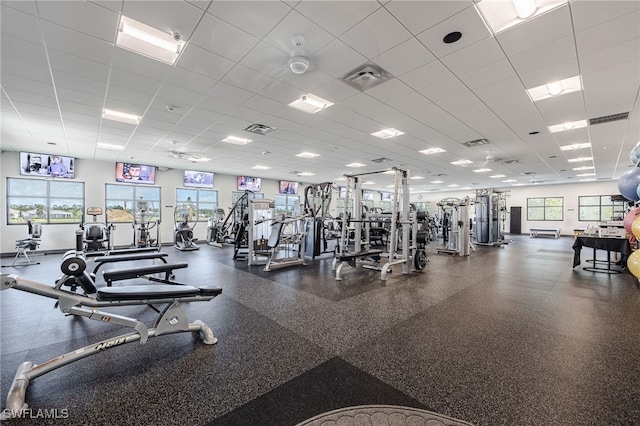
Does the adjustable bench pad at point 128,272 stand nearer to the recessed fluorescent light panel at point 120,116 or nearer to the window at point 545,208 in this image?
the recessed fluorescent light panel at point 120,116

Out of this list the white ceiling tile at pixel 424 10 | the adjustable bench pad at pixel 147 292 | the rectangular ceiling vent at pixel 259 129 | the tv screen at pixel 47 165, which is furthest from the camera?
the tv screen at pixel 47 165

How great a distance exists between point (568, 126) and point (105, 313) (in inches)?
315

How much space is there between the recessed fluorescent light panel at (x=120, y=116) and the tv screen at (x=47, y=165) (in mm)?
4782

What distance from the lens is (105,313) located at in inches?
78.5

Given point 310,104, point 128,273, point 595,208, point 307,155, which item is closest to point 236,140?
point 307,155

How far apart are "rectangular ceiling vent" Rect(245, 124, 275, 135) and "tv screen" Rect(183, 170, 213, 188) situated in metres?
5.80

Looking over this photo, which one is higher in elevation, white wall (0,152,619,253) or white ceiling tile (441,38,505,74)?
white ceiling tile (441,38,505,74)

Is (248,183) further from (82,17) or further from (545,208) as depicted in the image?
(545,208)

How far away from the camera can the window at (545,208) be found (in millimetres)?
14922

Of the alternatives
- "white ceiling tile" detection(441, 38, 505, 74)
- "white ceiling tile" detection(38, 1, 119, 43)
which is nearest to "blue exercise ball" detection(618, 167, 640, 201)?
"white ceiling tile" detection(441, 38, 505, 74)

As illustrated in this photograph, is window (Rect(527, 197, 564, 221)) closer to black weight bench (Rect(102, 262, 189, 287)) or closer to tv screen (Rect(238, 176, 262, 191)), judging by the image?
tv screen (Rect(238, 176, 262, 191))

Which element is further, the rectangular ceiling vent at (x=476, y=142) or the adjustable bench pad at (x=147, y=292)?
the rectangular ceiling vent at (x=476, y=142)

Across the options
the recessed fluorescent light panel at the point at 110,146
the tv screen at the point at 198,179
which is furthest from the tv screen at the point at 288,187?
the recessed fluorescent light panel at the point at 110,146

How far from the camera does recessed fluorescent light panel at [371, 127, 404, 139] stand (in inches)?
229
